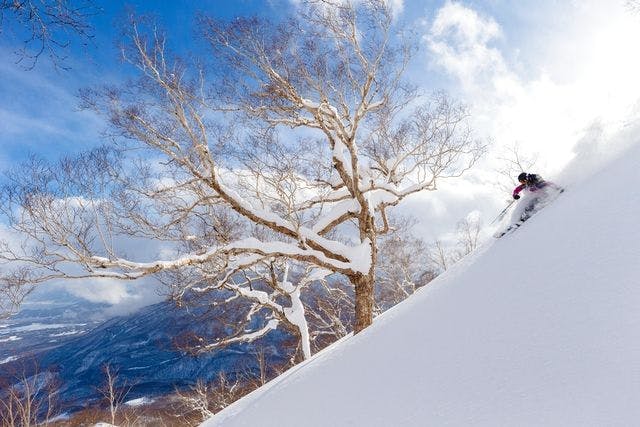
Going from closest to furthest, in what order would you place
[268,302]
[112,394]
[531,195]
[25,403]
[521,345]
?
[521,345] < [531,195] < [268,302] < [112,394] < [25,403]

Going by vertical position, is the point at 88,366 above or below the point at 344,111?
above

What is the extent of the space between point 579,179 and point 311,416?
4257mm

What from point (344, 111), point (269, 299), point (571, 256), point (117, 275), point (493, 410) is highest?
point (344, 111)

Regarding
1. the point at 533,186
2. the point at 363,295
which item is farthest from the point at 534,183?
the point at 363,295

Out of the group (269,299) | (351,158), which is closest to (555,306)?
(351,158)

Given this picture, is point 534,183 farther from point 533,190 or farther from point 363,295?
point 363,295

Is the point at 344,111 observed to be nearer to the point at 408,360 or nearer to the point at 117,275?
the point at 117,275

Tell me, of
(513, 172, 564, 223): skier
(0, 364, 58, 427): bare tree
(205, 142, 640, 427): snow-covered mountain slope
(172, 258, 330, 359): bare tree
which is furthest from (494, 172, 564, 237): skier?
(0, 364, 58, 427): bare tree

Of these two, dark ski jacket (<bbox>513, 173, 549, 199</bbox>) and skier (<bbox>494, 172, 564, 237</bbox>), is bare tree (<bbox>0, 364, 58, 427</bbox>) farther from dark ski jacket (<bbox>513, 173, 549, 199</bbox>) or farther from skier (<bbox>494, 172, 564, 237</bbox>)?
dark ski jacket (<bbox>513, 173, 549, 199</bbox>)

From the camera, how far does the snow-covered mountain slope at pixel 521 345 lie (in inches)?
56.2

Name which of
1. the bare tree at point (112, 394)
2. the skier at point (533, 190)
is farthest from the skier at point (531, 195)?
the bare tree at point (112, 394)

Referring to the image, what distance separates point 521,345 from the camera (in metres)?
1.83

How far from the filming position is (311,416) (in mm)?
2490

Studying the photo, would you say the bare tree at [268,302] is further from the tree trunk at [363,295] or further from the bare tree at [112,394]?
the bare tree at [112,394]
